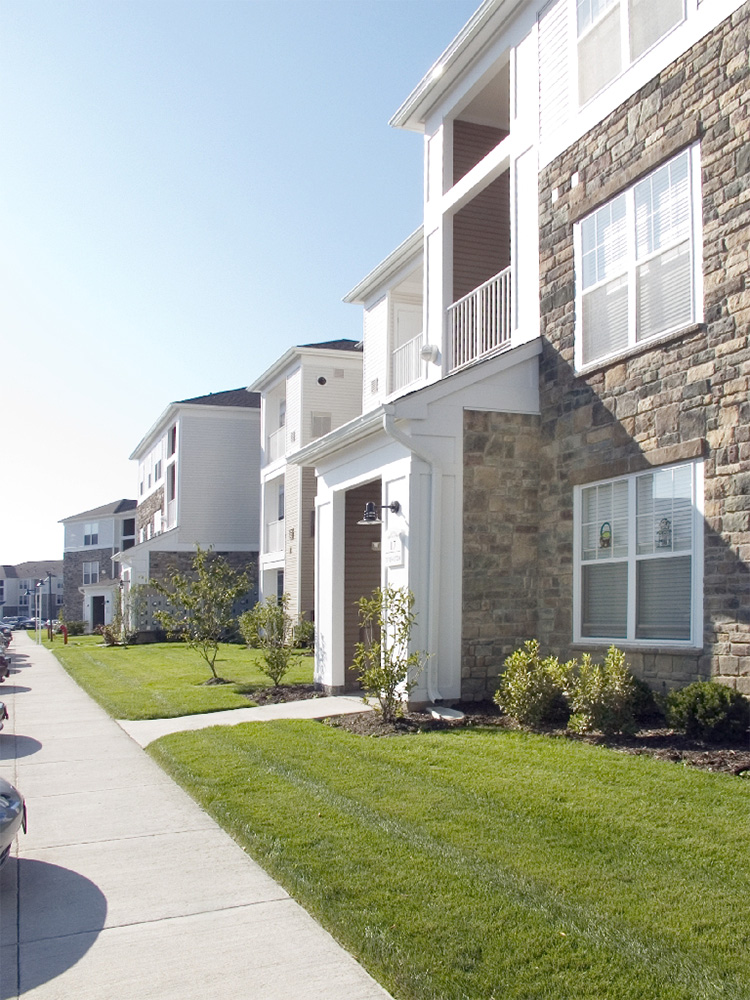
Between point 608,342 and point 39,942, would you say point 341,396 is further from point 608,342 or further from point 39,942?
point 39,942

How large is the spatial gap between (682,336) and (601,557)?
269cm

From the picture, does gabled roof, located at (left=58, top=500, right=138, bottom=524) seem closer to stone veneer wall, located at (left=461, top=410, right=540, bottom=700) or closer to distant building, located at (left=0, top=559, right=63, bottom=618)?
distant building, located at (left=0, top=559, right=63, bottom=618)

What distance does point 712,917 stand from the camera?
454 centimetres

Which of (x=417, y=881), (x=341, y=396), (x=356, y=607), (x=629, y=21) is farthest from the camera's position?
(x=341, y=396)

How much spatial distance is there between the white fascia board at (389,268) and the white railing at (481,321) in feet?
8.32

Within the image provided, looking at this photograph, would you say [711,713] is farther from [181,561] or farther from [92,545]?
[92,545]

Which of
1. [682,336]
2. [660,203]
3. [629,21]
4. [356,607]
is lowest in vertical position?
[356,607]

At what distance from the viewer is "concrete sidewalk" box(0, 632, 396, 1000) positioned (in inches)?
165

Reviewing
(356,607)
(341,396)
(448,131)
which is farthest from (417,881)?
(341,396)

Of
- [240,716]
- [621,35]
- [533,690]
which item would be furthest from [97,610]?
[621,35]

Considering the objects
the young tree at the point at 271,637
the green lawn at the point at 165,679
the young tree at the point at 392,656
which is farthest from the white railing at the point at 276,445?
the young tree at the point at 392,656

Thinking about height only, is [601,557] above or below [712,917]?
above

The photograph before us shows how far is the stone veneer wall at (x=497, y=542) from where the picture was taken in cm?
1149

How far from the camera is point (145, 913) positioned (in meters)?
5.07
